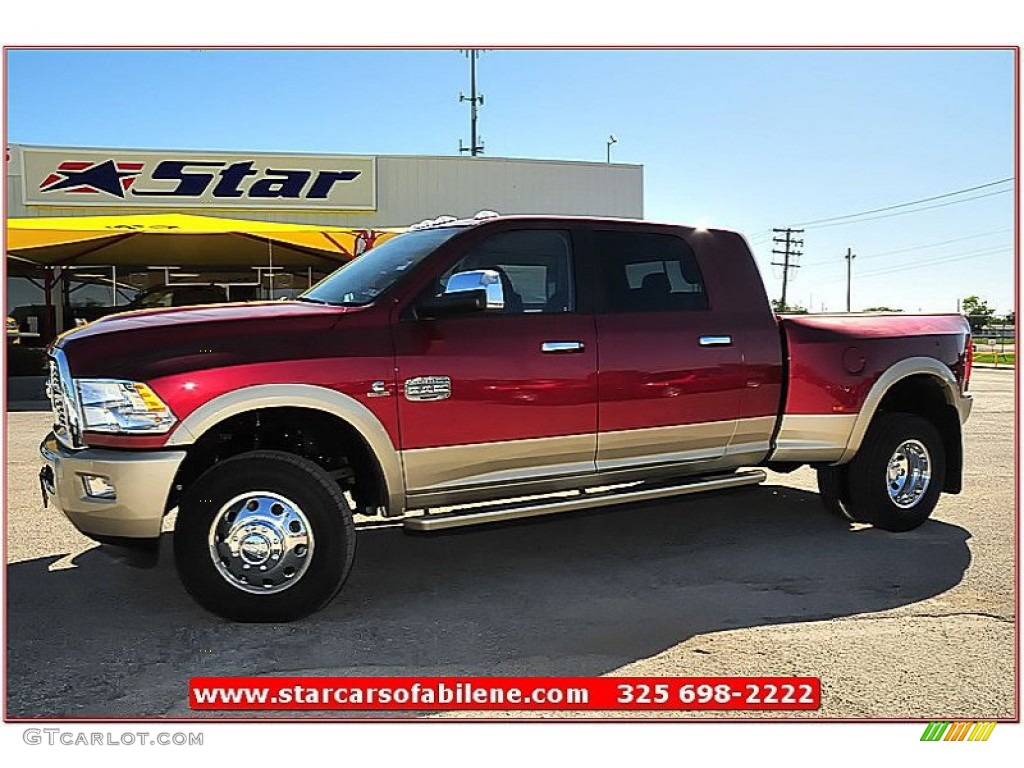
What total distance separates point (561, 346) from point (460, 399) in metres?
0.59

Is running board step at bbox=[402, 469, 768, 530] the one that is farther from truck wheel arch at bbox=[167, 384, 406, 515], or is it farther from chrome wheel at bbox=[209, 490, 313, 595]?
chrome wheel at bbox=[209, 490, 313, 595]

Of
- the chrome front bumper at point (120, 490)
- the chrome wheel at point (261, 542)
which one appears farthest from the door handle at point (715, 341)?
the chrome front bumper at point (120, 490)

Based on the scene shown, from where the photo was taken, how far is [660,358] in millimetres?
4949

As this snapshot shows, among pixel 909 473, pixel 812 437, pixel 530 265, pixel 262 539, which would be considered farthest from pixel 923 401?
pixel 262 539

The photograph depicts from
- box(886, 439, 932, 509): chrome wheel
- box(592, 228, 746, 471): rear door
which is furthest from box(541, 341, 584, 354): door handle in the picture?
box(886, 439, 932, 509): chrome wheel

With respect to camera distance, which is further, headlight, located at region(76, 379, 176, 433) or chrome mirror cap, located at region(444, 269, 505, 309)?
chrome mirror cap, located at region(444, 269, 505, 309)

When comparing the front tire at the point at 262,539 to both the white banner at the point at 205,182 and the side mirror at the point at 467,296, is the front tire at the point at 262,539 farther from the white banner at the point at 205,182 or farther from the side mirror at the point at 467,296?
the white banner at the point at 205,182

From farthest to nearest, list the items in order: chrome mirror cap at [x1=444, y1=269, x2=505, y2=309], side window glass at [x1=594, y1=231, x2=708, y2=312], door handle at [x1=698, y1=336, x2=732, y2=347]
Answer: door handle at [x1=698, y1=336, x2=732, y2=347] → side window glass at [x1=594, y1=231, x2=708, y2=312] → chrome mirror cap at [x1=444, y1=269, x2=505, y2=309]

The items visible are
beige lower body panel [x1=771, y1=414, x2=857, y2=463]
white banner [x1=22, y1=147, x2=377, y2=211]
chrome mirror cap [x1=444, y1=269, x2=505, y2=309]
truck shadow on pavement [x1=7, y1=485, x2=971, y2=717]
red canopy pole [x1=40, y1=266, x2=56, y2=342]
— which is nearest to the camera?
truck shadow on pavement [x1=7, y1=485, x2=971, y2=717]

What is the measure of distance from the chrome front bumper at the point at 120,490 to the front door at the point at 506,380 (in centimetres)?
102

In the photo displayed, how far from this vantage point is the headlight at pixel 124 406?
3.92 meters

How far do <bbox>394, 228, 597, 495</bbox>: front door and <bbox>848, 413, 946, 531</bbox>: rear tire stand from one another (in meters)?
1.94

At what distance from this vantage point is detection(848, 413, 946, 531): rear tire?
577cm

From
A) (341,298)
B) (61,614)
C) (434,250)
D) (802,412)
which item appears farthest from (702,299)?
(61,614)
